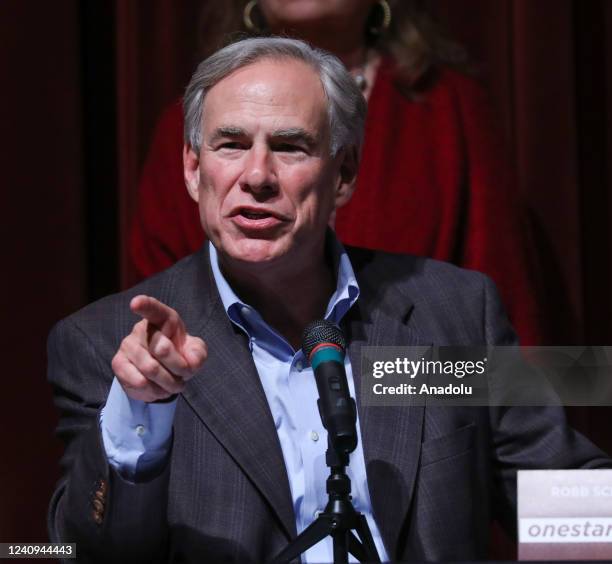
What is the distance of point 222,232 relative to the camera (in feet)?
5.34

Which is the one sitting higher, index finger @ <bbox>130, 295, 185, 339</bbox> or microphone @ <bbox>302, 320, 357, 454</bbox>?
index finger @ <bbox>130, 295, 185, 339</bbox>

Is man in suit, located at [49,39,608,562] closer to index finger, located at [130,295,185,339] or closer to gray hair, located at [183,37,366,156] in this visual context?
gray hair, located at [183,37,366,156]

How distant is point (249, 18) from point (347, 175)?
0.54 metres

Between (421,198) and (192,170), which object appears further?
(421,198)

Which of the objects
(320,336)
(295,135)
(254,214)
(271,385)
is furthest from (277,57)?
(320,336)

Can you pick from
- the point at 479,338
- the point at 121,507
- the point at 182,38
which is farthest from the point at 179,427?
the point at 182,38

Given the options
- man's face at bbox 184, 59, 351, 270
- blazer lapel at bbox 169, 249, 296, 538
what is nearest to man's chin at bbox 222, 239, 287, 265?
man's face at bbox 184, 59, 351, 270

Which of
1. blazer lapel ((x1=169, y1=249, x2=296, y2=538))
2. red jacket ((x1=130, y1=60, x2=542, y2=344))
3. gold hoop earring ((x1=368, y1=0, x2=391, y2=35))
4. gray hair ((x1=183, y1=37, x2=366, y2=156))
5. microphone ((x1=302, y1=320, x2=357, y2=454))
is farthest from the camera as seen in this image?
gold hoop earring ((x1=368, y1=0, x2=391, y2=35))

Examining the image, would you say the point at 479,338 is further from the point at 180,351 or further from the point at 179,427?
the point at 180,351

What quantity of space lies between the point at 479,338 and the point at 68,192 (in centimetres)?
88

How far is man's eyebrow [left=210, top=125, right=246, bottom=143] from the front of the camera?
167cm

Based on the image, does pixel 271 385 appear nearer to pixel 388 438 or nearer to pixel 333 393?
pixel 388 438

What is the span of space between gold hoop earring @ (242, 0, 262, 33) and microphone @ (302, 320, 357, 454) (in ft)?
3.62
